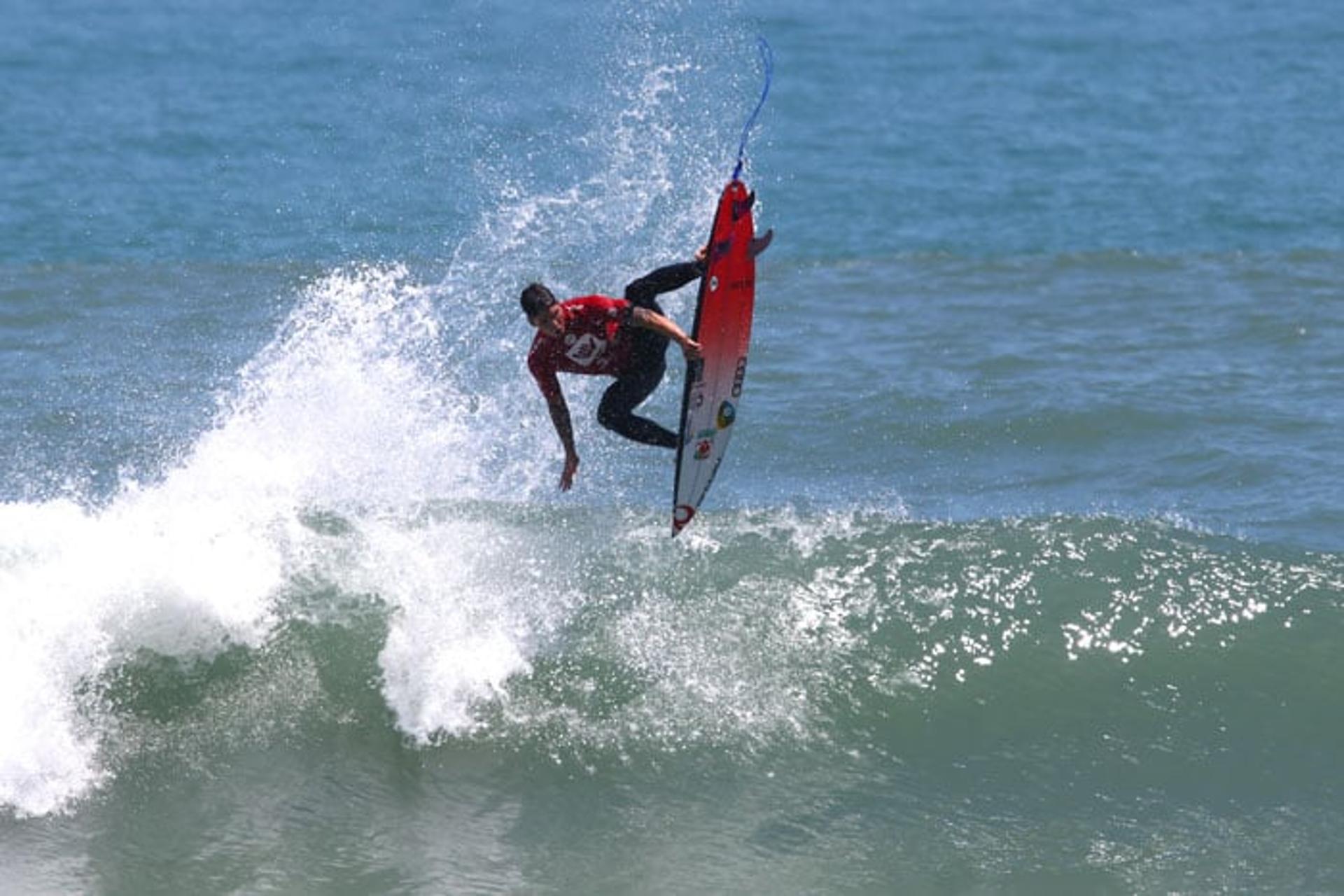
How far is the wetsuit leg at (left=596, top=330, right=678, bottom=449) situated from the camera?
33.5 ft

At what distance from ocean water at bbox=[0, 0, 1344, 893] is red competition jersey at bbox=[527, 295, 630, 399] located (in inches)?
72.5

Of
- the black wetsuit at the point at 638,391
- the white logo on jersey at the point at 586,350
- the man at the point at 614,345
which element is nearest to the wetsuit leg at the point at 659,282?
the man at the point at 614,345

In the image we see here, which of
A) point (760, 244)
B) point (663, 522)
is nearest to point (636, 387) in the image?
point (760, 244)

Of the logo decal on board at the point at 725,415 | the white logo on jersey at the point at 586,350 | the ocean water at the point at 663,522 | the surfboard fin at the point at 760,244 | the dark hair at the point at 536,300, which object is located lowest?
the ocean water at the point at 663,522

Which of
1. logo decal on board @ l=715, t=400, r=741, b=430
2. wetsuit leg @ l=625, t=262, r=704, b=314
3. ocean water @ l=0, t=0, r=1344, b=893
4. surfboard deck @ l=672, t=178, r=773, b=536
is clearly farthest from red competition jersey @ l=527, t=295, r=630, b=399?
ocean water @ l=0, t=0, r=1344, b=893

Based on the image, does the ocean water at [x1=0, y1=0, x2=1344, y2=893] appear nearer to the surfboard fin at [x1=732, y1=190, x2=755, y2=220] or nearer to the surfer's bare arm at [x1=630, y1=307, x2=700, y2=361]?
the surfer's bare arm at [x1=630, y1=307, x2=700, y2=361]

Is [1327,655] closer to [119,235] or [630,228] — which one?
[630,228]

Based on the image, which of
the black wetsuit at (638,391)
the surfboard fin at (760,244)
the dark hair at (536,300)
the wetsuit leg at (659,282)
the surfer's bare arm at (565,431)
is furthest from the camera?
the black wetsuit at (638,391)

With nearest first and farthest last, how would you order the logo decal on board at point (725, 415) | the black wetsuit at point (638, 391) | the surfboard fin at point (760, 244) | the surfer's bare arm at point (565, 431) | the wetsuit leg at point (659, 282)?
the surfboard fin at point (760, 244), the wetsuit leg at point (659, 282), the surfer's bare arm at point (565, 431), the black wetsuit at point (638, 391), the logo decal on board at point (725, 415)

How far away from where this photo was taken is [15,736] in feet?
32.6

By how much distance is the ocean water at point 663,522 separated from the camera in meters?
9.75

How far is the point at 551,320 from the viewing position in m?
9.60

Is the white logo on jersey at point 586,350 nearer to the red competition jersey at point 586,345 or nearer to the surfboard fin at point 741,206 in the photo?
the red competition jersey at point 586,345

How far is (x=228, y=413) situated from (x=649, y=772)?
5.44m
